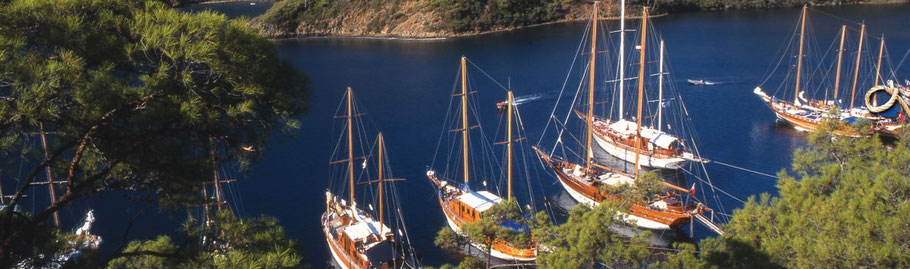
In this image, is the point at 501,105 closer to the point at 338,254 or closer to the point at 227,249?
the point at 338,254

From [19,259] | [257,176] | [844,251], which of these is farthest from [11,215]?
[257,176]

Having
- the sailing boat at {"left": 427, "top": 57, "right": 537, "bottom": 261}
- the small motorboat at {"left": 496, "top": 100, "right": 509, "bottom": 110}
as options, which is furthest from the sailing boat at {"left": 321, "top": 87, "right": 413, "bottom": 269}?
the small motorboat at {"left": 496, "top": 100, "right": 509, "bottom": 110}

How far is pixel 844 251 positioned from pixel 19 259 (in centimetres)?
1096

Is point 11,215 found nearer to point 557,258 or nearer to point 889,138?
point 557,258

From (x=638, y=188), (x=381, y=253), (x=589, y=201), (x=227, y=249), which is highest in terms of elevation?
(x=227, y=249)

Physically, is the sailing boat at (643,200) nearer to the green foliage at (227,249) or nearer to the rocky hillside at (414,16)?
the green foliage at (227,249)

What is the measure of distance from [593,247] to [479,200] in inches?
433

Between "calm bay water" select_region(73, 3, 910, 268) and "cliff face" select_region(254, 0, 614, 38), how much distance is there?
2.72 metres

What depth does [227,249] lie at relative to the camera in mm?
7836

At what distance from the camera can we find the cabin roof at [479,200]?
23266mm

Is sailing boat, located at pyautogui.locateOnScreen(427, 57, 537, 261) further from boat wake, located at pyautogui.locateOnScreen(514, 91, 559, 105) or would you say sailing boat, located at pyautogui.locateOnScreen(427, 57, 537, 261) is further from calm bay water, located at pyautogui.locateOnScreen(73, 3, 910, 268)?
boat wake, located at pyautogui.locateOnScreen(514, 91, 559, 105)

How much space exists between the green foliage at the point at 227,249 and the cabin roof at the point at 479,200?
14.7 m

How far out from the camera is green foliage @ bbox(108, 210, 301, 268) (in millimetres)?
7039

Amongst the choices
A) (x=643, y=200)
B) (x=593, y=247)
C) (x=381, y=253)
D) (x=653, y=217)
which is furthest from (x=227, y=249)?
(x=653, y=217)
